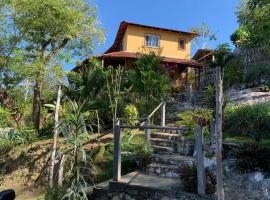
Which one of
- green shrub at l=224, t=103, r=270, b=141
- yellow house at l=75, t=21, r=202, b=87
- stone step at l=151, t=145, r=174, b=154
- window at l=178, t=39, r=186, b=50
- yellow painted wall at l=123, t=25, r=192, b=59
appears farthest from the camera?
window at l=178, t=39, r=186, b=50

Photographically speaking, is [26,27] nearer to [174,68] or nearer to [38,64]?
[38,64]

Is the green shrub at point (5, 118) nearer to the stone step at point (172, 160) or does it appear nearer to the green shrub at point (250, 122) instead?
the stone step at point (172, 160)

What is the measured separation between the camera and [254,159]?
7895mm

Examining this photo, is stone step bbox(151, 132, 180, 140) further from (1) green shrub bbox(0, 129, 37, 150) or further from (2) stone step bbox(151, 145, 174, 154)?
(1) green shrub bbox(0, 129, 37, 150)

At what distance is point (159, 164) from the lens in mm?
9938

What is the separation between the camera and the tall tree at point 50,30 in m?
15.7

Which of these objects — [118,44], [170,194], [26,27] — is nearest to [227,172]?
[170,194]

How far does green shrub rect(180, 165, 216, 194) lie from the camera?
755 centimetres

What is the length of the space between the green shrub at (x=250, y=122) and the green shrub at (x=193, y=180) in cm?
326

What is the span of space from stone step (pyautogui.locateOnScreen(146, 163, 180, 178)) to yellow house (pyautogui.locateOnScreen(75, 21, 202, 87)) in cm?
1717

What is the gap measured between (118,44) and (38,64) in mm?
15809

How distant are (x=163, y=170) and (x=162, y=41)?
20.1 meters

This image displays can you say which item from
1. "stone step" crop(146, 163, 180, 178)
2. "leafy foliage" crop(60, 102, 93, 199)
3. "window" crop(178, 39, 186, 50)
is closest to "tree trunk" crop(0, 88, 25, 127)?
"stone step" crop(146, 163, 180, 178)

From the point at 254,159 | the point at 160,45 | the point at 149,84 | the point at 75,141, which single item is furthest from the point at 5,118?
the point at 160,45
